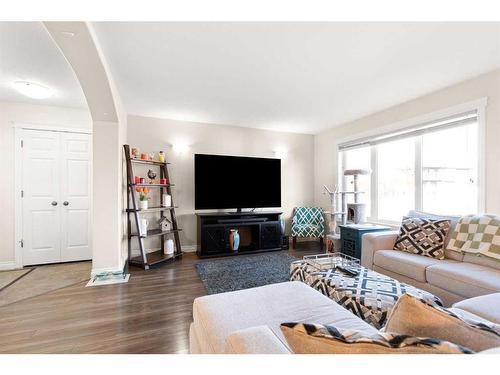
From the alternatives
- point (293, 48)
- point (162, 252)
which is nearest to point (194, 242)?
→ point (162, 252)

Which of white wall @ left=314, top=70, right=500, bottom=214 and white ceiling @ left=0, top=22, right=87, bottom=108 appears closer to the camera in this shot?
white ceiling @ left=0, top=22, right=87, bottom=108

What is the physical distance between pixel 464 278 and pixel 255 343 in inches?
77.3

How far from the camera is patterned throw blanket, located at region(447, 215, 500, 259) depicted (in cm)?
205

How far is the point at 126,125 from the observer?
386 cm

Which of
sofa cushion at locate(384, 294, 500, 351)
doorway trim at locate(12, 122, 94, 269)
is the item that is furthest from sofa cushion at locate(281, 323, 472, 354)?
doorway trim at locate(12, 122, 94, 269)

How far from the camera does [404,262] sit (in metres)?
2.32

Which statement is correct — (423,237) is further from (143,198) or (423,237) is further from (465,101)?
(143,198)

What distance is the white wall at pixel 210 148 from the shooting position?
4.09 meters

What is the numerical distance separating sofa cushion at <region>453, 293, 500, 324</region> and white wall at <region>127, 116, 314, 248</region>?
11.0 ft

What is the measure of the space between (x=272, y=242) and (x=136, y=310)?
2548mm

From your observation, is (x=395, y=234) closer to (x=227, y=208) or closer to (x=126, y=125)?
(x=227, y=208)

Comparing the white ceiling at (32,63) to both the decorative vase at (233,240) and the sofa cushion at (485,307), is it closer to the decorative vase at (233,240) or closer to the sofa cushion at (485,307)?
the decorative vase at (233,240)

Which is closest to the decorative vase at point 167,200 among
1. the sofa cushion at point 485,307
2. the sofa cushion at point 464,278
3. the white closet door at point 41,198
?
the white closet door at point 41,198

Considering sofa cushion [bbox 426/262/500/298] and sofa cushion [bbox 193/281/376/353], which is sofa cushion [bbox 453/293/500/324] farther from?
sofa cushion [bbox 193/281/376/353]
